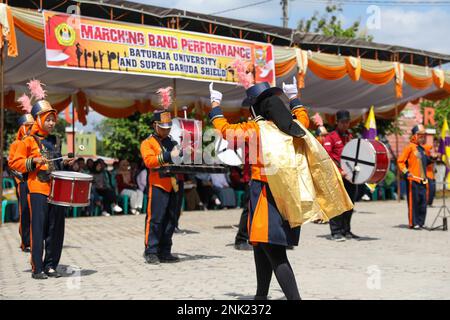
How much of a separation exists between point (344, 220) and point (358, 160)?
1.00 m

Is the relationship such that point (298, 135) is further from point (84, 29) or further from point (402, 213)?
point (402, 213)

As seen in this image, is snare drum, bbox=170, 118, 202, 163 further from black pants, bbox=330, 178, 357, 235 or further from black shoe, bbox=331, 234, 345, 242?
black shoe, bbox=331, 234, 345, 242

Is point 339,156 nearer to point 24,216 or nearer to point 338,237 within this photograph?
point 338,237

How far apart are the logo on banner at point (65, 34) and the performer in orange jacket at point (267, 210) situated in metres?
8.46

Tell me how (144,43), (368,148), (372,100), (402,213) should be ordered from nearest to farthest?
(368,148), (144,43), (402,213), (372,100)

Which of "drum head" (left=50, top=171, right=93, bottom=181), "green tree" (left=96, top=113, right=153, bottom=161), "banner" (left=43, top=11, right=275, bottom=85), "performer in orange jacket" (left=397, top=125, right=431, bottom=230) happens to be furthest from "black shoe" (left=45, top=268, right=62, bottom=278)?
"green tree" (left=96, top=113, right=153, bottom=161)

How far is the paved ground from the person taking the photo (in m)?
6.32

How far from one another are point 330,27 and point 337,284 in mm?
37979

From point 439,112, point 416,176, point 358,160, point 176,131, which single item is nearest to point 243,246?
point 176,131

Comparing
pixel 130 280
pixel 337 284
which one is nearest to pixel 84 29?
pixel 130 280

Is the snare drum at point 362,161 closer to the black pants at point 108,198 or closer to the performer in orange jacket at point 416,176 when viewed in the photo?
the performer in orange jacket at point 416,176

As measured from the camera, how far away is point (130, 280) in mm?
7090

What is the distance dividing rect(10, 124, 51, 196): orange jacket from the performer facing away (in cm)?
252

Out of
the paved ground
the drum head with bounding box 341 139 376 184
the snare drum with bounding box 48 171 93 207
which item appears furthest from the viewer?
the drum head with bounding box 341 139 376 184
